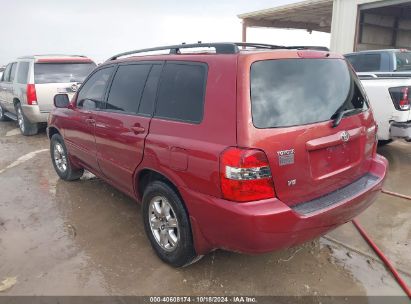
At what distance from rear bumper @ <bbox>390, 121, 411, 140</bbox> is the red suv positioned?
214cm

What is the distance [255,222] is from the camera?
2275mm

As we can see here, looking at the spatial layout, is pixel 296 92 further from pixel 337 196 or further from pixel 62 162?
pixel 62 162

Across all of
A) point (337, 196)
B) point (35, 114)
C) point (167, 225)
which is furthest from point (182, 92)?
point (35, 114)

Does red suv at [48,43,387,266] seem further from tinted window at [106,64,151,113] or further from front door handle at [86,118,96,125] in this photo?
front door handle at [86,118,96,125]

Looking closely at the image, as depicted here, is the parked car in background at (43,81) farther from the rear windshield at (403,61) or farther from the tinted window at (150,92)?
the rear windshield at (403,61)

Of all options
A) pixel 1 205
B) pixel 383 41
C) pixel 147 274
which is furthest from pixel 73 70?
pixel 383 41

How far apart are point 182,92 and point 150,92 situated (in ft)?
1.51

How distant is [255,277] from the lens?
298cm

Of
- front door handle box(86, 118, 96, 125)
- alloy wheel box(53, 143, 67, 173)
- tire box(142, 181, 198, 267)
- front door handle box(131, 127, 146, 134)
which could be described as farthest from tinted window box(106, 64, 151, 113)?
alloy wheel box(53, 143, 67, 173)

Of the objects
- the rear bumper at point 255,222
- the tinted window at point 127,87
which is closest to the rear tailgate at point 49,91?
the tinted window at point 127,87

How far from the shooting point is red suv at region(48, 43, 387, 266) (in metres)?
2.34

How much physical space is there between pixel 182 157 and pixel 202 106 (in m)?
0.40

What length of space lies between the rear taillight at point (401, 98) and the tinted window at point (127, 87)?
3.75 meters

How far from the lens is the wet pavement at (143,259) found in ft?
9.37
